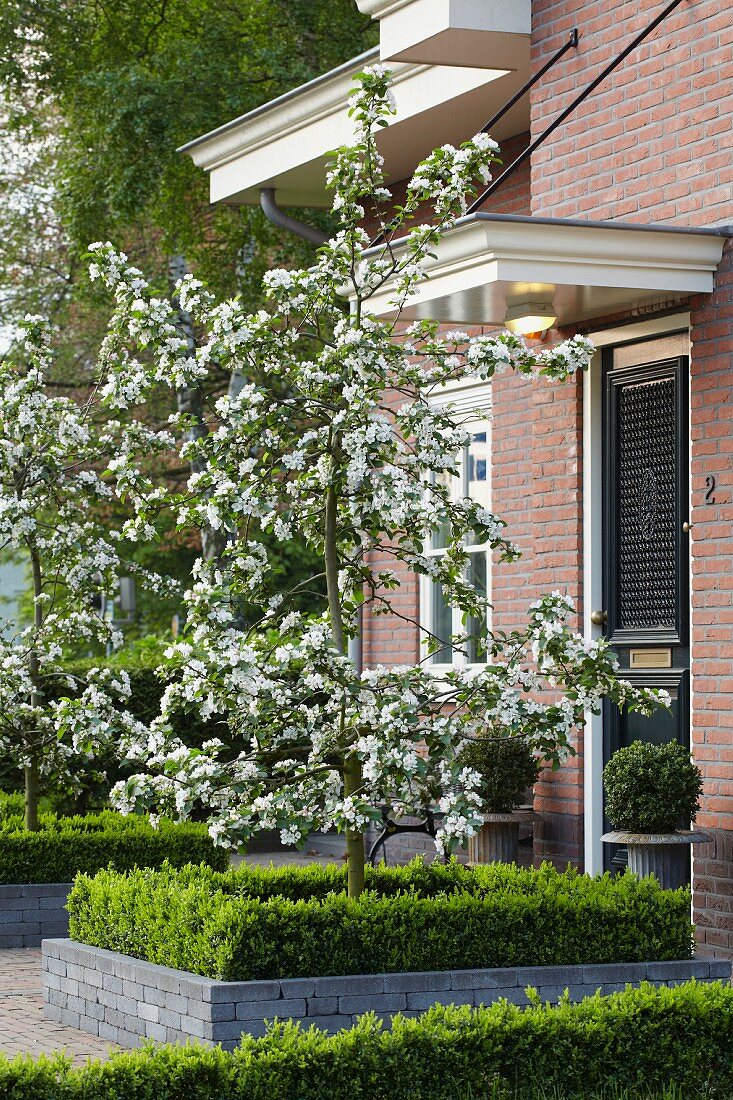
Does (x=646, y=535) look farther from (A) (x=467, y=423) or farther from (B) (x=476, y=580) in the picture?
(A) (x=467, y=423)

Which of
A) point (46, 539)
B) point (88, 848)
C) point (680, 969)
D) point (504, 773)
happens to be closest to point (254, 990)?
point (680, 969)

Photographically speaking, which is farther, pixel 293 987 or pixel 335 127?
pixel 335 127

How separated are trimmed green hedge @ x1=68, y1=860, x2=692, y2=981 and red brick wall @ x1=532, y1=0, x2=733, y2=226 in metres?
3.46

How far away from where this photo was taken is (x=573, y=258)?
784cm

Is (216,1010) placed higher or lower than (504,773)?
lower

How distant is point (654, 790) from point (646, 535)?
1.65 m

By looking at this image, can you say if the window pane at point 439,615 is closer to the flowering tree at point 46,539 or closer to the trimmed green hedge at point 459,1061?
the flowering tree at point 46,539

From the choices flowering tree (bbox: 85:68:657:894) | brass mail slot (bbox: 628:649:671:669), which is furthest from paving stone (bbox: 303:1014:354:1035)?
brass mail slot (bbox: 628:649:671:669)

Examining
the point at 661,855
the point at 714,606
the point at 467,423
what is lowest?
the point at 661,855

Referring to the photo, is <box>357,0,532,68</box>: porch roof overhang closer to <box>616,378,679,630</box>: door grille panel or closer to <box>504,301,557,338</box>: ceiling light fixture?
<box>504,301,557,338</box>: ceiling light fixture

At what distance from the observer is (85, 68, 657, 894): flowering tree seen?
6.17 metres

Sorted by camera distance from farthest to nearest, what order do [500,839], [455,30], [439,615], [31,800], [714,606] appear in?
[439,615] < [31,800] < [500,839] < [455,30] < [714,606]

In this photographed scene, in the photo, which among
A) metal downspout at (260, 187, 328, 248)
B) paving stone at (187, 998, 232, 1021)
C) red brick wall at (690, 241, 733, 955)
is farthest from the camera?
metal downspout at (260, 187, 328, 248)

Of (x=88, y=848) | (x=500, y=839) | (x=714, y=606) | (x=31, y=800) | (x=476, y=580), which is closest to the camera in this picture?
(x=714, y=606)
